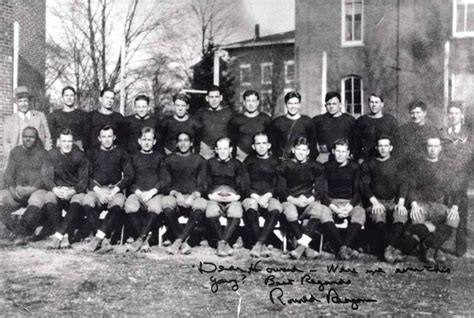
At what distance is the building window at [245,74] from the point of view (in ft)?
115

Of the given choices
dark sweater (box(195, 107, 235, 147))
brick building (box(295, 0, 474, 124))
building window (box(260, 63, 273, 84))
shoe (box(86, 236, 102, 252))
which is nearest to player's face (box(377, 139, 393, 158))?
dark sweater (box(195, 107, 235, 147))

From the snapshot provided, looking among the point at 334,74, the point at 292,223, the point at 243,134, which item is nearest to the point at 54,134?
the point at 243,134

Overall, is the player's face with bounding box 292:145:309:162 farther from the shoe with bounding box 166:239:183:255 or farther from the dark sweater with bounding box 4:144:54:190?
the dark sweater with bounding box 4:144:54:190

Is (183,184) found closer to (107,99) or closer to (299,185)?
(299,185)

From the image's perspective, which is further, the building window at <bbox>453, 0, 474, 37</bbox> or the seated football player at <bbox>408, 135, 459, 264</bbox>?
the building window at <bbox>453, 0, 474, 37</bbox>

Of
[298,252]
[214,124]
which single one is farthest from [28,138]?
[298,252]

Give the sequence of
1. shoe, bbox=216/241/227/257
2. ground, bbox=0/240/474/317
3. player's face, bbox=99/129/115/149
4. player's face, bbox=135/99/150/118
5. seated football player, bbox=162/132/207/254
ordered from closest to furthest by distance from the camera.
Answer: ground, bbox=0/240/474/317 → shoe, bbox=216/241/227/257 → seated football player, bbox=162/132/207/254 → player's face, bbox=99/129/115/149 → player's face, bbox=135/99/150/118

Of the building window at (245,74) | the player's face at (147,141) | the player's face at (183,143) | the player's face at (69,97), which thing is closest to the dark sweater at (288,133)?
the player's face at (183,143)

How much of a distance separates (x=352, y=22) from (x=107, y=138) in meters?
14.7

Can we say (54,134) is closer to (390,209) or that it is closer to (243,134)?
(243,134)

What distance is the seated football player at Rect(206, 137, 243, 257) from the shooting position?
5.65 metres

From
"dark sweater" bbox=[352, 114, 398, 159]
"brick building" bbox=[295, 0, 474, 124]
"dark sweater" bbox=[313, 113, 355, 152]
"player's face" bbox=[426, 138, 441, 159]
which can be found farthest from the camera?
"brick building" bbox=[295, 0, 474, 124]

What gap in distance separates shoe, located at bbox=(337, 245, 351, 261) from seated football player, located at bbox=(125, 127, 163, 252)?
2.00 meters

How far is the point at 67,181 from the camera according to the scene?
6.20m
